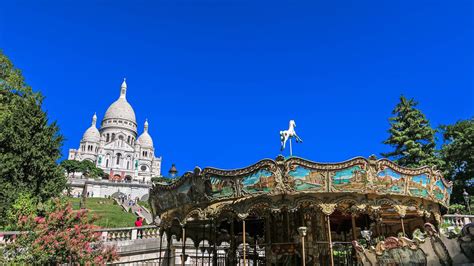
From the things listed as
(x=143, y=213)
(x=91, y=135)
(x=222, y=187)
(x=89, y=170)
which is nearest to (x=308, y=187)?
(x=222, y=187)

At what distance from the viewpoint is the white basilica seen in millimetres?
88750

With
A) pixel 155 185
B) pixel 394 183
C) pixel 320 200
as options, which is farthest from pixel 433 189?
pixel 155 185

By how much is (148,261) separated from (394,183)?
11037 mm

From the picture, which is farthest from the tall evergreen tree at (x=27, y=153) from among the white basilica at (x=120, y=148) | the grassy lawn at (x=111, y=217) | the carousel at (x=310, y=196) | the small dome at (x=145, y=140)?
the small dome at (x=145, y=140)

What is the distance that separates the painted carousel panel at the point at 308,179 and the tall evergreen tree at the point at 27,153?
15.8m

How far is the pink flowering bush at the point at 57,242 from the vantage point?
10.9 metres

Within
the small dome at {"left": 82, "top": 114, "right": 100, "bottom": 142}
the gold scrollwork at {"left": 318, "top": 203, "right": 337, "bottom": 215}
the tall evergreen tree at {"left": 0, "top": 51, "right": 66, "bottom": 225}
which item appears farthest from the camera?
the small dome at {"left": 82, "top": 114, "right": 100, "bottom": 142}

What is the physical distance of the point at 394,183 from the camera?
33.6ft

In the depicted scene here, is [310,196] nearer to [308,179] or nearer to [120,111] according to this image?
[308,179]

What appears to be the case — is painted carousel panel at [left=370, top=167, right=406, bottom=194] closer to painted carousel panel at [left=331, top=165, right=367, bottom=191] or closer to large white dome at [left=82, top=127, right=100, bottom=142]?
painted carousel panel at [left=331, top=165, right=367, bottom=191]

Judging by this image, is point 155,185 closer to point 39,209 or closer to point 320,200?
point 320,200

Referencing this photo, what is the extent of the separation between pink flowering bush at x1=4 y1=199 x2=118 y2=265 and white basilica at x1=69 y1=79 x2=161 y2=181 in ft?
246

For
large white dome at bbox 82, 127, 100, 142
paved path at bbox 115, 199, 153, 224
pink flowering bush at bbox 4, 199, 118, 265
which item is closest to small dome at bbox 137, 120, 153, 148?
large white dome at bbox 82, 127, 100, 142

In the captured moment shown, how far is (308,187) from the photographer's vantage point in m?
9.95
